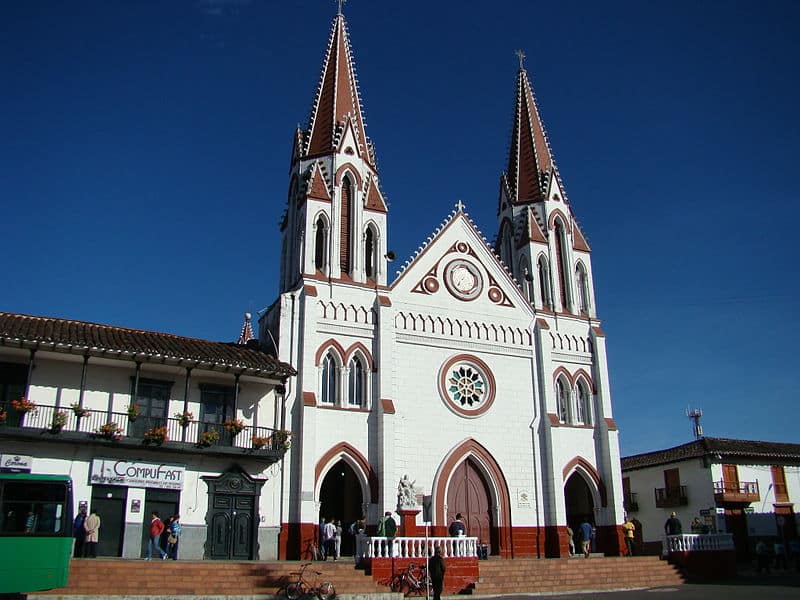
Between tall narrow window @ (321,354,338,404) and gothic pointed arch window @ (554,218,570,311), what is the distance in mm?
12247

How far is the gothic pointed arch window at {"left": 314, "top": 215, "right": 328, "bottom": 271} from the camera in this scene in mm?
33222

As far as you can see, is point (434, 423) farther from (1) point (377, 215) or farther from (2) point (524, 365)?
(1) point (377, 215)

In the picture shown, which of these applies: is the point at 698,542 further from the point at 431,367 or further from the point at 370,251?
the point at 370,251

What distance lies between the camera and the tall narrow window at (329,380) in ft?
102

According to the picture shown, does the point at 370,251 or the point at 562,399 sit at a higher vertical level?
the point at 370,251

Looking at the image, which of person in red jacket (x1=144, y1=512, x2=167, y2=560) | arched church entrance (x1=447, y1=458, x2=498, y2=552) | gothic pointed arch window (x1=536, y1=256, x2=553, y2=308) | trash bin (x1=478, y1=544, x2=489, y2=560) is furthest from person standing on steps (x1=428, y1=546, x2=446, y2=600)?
gothic pointed arch window (x1=536, y1=256, x2=553, y2=308)

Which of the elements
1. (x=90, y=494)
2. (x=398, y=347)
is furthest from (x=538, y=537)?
(x=90, y=494)

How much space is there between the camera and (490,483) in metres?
33.1

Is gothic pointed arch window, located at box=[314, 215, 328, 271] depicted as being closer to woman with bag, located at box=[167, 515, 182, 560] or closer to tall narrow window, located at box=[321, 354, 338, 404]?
tall narrow window, located at box=[321, 354, 338, 404]

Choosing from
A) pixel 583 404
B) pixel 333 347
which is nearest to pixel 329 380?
pixel 333 347

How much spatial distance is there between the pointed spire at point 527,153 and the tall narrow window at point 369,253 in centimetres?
899

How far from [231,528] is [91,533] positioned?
4.86 m

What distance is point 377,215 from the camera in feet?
115

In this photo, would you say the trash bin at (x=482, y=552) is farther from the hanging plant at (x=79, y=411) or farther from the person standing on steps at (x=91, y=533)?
the hanging plant at (x=79, y=411)
